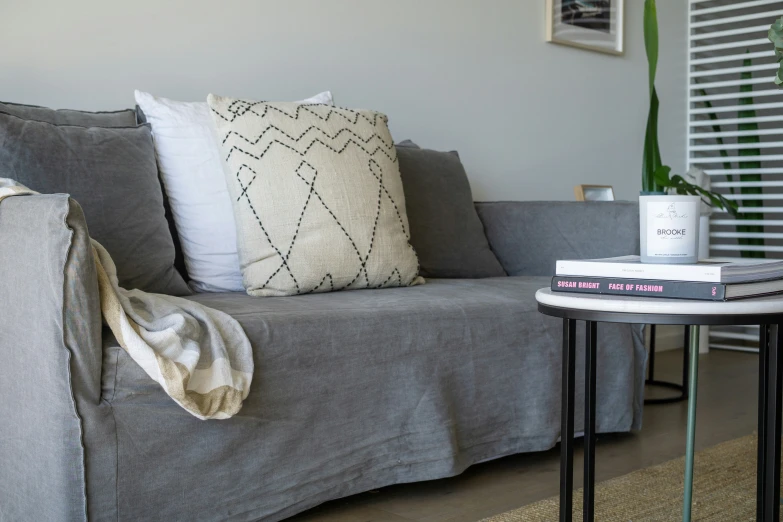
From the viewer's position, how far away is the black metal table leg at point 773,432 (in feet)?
3.64

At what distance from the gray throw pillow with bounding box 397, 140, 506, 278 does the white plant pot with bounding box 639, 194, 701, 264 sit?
128cm

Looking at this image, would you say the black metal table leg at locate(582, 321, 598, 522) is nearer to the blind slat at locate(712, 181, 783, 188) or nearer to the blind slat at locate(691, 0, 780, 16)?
the blind slat at locate(712, 181, 783, 188)

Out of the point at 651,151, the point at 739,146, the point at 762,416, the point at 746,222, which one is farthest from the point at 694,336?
the point at 739,146

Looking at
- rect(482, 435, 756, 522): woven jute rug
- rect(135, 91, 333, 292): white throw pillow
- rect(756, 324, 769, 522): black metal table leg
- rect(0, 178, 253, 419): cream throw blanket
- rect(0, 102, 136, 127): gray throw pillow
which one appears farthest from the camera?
rect(135, 91, 333, 292): white throw pillow

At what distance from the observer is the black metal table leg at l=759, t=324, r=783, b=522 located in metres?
1.11

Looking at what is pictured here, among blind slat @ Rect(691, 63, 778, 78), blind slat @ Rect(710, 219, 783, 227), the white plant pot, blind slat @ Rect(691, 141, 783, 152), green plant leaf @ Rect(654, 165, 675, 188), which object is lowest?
blind slat @ Rect(710, 219, 783, 227)

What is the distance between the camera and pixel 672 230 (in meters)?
1.20

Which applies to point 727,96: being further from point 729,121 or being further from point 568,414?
point 568,414

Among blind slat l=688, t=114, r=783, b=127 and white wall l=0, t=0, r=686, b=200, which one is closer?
white wall l=0, t=0, r=686, b=200

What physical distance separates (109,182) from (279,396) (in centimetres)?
67

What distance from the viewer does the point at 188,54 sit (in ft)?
7.99

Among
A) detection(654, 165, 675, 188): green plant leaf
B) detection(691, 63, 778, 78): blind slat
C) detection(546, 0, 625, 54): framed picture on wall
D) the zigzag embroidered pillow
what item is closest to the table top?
the zigzag embroidered pillow

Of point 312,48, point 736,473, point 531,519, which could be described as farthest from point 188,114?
point 736,473

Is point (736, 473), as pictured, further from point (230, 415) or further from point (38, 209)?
point (38, 209)
